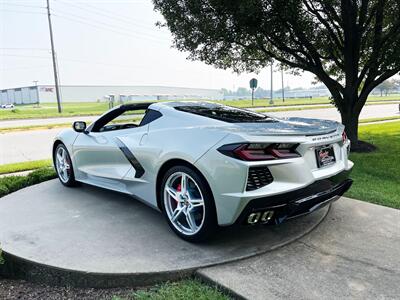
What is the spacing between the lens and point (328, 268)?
283cm

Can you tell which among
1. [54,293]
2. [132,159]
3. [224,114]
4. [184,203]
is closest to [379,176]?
[224,114]

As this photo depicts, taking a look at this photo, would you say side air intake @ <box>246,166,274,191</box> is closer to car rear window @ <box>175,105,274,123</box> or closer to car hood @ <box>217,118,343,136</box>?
car hood @ <box>217,118,343,136</box>

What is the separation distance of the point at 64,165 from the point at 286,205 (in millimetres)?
3726

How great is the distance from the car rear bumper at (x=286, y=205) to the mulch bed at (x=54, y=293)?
42.4 inches

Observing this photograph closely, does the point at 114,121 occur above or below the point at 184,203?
above

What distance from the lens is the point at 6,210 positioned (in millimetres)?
4414

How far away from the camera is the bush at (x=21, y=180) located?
535cm

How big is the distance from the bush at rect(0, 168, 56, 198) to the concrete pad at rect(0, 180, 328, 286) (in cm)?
90

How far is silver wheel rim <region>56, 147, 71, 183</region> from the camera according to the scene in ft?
17.6

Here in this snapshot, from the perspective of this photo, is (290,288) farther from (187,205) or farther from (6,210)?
(6,210)

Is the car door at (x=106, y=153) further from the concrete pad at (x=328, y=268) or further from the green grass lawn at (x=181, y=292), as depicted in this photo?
the concrete pad at (x=328, y=268)

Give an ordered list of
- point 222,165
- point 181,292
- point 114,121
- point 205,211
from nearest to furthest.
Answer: point 181,292
point 222,165
point 205,211
point 114,121

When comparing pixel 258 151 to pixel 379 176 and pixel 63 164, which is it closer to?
pixel 63 164

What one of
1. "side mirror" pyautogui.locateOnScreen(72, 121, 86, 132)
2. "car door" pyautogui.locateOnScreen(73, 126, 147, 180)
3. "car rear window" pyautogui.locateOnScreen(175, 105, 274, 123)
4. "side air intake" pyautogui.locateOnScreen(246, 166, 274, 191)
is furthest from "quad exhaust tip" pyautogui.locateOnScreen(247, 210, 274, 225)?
"side mirror" pyautogui.locateOnScreen(72, 121, 86, 132)
